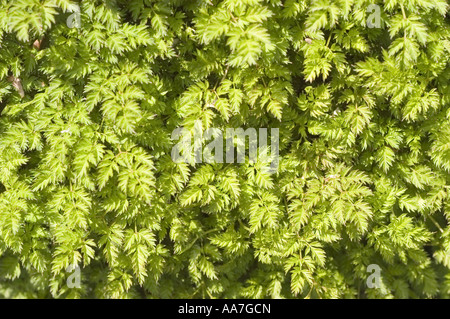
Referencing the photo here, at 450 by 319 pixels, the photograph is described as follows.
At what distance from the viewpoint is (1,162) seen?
202 cm

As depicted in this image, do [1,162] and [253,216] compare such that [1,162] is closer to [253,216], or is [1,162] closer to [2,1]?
[2,1]

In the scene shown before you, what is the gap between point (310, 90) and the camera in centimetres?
202

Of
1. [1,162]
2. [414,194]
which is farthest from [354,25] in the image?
[1,162]

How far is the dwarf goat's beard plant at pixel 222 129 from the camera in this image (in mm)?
1856

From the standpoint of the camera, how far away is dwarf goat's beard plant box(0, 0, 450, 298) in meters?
1.86

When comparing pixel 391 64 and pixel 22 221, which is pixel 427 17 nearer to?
pixel 391 64

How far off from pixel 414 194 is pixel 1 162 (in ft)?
5.81

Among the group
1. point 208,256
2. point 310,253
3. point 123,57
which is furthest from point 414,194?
point 123,57

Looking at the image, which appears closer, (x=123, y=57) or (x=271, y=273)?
(x=123, y=57)

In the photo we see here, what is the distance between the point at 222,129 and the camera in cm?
201

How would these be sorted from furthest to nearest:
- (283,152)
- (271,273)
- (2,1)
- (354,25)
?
(271,273) → (283,152) → (354,25) → (2,1)

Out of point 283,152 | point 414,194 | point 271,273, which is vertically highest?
point 283,152

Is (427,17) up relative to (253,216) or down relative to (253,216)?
up

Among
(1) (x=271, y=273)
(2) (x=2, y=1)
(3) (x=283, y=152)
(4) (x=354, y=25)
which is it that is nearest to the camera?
(2) (x=2, y=1)
